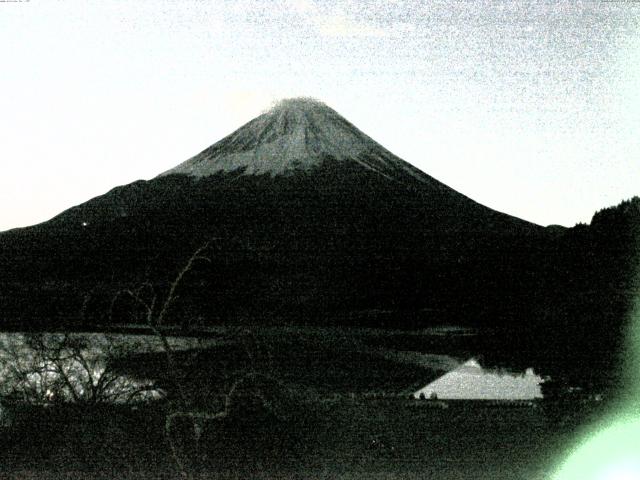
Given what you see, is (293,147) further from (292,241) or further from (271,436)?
(271,436)

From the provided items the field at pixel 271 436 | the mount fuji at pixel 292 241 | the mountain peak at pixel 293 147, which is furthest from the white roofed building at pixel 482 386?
the mountain peak at pixel 293 147

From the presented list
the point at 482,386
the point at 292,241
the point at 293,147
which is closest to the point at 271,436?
the point at 482,386

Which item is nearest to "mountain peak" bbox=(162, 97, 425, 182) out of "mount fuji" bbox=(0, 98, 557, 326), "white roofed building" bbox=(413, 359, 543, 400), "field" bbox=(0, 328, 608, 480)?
"mount fuji" bbox=(0, 98, 557, 326)

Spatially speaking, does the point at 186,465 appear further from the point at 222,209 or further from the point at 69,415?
the point at 222,209

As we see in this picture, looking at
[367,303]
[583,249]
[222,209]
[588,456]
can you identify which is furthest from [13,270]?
[588,456]

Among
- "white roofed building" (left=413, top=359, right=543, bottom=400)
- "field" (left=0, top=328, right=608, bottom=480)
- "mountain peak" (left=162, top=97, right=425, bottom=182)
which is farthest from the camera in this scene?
"mountain peak" (left=162, top=97, right=425, bottom=182)

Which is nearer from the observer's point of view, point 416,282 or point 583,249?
point 583,249

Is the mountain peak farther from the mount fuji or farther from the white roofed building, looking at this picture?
the white roofed building
